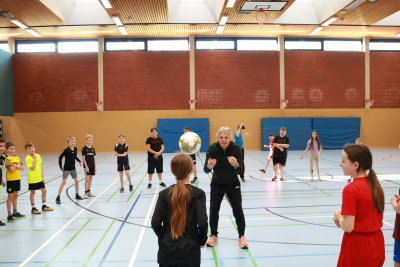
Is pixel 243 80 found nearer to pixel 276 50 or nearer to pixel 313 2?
pixel 276 50

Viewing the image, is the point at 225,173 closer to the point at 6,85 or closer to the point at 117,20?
the point at 117,20

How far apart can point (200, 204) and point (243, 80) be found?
21.0 metres

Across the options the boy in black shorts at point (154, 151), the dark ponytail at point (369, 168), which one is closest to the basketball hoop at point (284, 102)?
the boy in black shorts at point (154, 151)

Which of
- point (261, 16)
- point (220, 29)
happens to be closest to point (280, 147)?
point (261, 16)

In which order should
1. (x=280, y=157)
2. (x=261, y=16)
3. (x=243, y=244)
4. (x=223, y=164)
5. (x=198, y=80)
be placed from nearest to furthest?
(x=223, y=164) < (x=243, y=244) < (x=280, y=157) < (x=261, y=16) < (x=198, y=80)

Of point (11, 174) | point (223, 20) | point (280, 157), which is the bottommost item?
point (280, 157)

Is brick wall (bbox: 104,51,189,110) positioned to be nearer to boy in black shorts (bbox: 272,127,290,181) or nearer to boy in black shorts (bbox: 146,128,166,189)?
boy in black shorts (bbox: 272,127,290,181)

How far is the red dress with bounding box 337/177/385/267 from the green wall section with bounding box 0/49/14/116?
912 inches

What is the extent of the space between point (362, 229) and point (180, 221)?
1401 mm

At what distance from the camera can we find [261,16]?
59.6ft

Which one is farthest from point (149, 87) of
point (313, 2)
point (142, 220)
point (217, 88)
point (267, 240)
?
point (267, 240)

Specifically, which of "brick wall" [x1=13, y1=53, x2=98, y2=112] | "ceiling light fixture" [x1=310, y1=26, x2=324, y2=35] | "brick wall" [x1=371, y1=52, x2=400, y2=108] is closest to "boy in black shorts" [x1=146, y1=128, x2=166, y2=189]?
"brick wall" [x1=13, y1=53, x2=98, y2=112]

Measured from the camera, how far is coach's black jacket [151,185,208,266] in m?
2.76

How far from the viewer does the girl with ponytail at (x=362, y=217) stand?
2.43m
